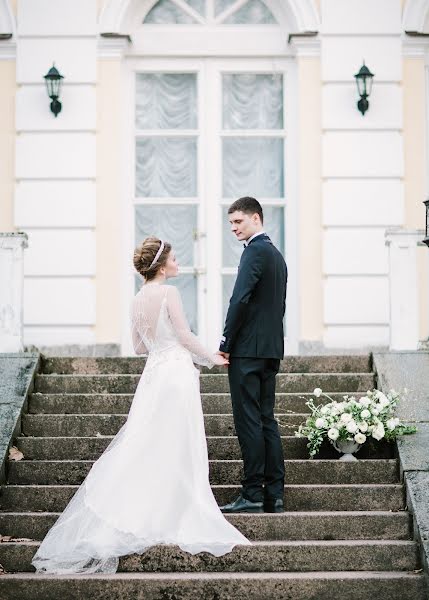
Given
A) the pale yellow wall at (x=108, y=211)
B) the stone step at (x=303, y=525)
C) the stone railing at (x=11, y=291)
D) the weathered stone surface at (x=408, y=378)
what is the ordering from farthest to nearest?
1. the pale yellow wall at (x=108, y=211)
2. the stone railing at (x=11, y=291)
3. the weathered stone surface at (x=408, y=378)
4. the stone step at (x=303, y=525)

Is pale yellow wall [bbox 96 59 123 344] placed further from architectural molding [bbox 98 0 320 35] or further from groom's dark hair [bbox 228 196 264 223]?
groom's dark hair [bbox 228 196 264 223]

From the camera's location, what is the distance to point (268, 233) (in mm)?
9945

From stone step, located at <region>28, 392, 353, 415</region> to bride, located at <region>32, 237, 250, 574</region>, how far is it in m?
1.20

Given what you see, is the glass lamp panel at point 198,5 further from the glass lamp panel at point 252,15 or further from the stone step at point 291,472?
the stone step at point 291,472

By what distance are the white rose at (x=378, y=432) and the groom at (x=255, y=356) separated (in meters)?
0.79

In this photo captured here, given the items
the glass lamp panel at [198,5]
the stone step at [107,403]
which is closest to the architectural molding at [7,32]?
the glass lamp panel at [198,5]

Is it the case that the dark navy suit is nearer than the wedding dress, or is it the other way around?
the wedding dress

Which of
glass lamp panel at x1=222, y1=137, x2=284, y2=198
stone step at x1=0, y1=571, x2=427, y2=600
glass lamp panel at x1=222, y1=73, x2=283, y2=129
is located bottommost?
stone step at x1=0, y1=571, x2=427, y2=600

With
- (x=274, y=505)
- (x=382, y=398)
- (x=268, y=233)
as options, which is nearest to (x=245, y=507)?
(x=274, y=505)

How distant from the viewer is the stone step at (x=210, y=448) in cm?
672

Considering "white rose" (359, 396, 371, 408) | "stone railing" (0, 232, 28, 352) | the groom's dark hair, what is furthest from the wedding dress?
"stone railing" (0, 232, 28, 352)

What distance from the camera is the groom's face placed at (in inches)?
238

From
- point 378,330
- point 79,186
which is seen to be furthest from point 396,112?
point 79,186

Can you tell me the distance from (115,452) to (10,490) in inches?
35.7
